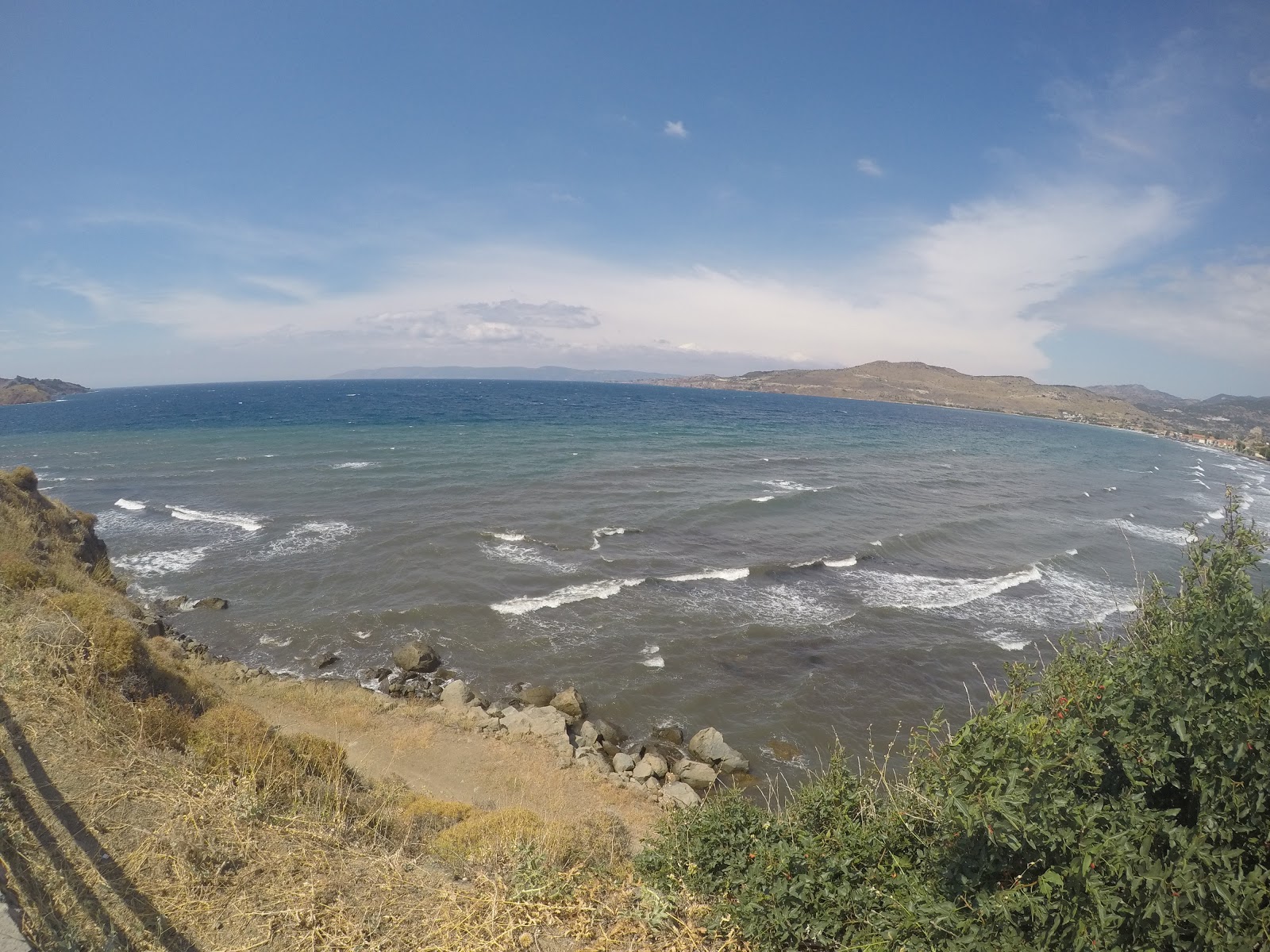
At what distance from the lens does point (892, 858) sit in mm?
6195

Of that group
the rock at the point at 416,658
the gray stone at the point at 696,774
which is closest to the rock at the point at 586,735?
the gray stone at the point at 696,774

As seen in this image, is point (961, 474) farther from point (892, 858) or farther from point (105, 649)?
point (105, 649)

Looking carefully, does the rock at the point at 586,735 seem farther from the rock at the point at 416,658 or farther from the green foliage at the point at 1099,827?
the green foliage at the point at 1099,827

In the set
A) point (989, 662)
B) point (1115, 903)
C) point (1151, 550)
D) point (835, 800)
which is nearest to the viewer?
point (1115, 903)

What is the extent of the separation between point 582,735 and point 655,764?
247 cm

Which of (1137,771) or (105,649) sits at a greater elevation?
(1137,771)

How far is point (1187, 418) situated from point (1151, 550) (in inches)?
8905

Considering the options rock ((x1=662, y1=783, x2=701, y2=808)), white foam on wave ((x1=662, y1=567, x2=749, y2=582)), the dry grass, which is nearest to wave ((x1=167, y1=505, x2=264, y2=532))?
white foam on wave ((x1=662, y1=567, x2=749, y2=582))

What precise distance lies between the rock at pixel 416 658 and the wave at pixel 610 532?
13025mm

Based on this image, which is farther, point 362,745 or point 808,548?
point 808,548

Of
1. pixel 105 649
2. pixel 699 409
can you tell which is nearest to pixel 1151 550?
pixel 105 649

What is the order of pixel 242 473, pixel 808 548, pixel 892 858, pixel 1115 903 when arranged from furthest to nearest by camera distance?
pixel 242 473
pixel 808 548
pixel 892 858
pixel 1115 903

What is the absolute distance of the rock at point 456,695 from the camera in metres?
18.4

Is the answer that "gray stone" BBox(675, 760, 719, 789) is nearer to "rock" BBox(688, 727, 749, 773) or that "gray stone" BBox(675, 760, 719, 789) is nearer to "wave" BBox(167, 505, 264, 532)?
"rock" BBox(688, 727, 749, 773)
